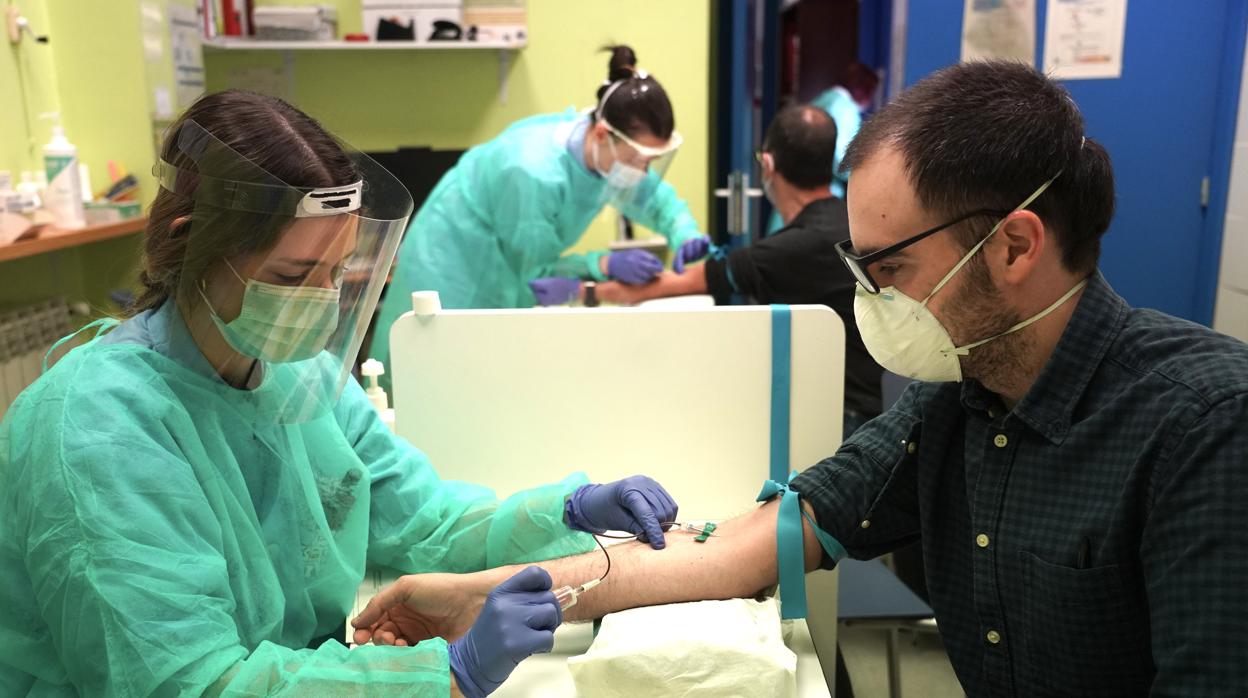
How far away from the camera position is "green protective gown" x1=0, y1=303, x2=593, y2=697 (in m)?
0.90

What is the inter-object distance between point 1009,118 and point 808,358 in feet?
2.00

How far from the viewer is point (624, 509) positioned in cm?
135

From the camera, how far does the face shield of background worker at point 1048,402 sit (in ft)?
2.90

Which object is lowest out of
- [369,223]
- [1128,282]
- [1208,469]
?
[1128,282]

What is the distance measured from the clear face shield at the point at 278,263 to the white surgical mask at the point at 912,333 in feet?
1.84

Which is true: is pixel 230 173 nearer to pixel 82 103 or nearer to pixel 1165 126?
pixel 82 103

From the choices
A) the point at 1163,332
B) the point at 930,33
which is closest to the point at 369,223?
the point at 1163,332

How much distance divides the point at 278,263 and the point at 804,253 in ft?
5.41

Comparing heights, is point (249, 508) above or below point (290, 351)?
below

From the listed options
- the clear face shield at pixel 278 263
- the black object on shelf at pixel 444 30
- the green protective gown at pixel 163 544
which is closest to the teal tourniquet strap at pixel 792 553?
the green protective gown at pixel 163 544

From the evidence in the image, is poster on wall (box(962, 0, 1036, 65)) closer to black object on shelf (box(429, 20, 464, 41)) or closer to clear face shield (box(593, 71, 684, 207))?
clear face shield (box(593, 71, 684, 207))

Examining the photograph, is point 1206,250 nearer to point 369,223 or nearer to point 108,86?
point 369,223

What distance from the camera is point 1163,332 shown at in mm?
1001

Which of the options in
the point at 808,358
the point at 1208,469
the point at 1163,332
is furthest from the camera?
the point at 808,358
